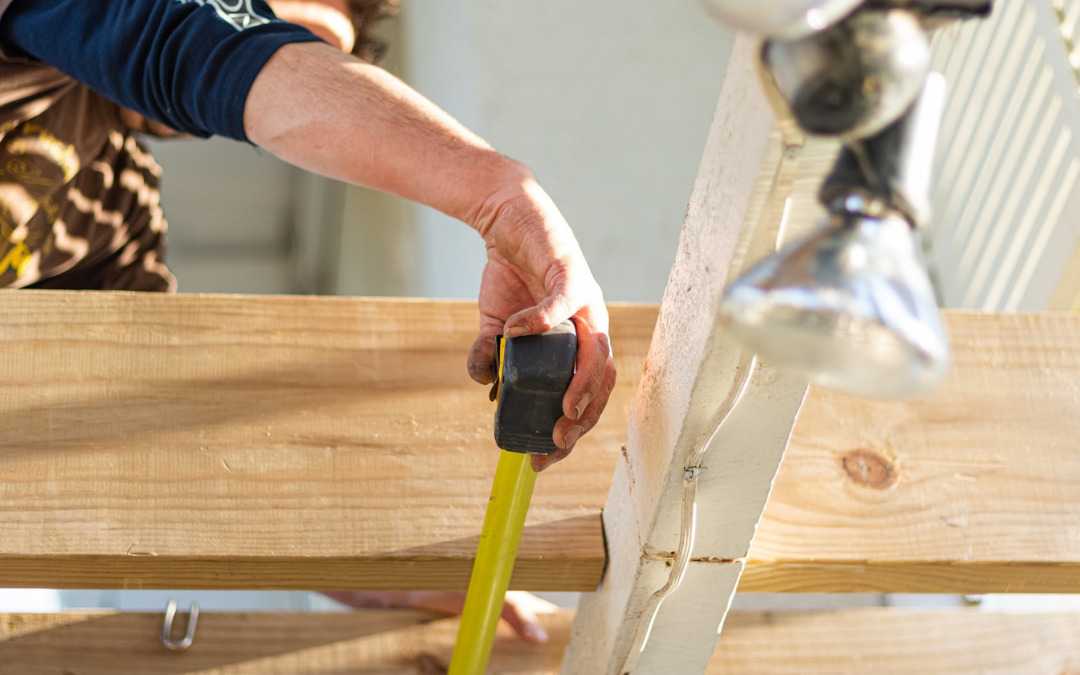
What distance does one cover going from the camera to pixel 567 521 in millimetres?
786

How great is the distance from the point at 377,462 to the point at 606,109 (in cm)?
144

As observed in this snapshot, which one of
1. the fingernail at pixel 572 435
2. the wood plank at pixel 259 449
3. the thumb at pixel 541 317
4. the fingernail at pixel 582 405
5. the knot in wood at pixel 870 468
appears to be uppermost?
the thumb at pixel 541 317

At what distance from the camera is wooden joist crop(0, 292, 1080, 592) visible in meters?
0.74

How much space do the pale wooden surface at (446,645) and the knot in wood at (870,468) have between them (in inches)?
8.5

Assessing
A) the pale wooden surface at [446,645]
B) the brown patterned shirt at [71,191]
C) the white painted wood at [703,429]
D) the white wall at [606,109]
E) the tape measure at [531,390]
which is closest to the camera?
the white painted wood at [703,429]

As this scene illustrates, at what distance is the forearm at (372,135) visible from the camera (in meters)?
0.83

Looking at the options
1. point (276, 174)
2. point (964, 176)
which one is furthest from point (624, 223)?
point (276, 174)

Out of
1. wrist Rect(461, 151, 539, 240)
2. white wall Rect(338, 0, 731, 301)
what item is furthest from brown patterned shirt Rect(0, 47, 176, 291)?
white wall Rect(338, 0, 731, 301)

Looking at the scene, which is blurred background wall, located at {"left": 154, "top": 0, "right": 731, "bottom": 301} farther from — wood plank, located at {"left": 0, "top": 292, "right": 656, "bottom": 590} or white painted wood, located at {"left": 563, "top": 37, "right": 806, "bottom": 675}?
white painted wood, located at {"left": 563, "top": 37, "right": 806, "bottom": 675}

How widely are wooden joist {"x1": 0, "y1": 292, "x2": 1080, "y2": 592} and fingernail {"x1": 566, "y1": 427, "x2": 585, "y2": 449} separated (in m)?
0.05

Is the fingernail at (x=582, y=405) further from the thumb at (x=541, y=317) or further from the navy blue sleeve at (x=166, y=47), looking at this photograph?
the navy blue sleeve at (x=166, y=47)

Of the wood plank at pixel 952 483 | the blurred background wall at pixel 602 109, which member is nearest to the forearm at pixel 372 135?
the wood plank at pixel 952 483

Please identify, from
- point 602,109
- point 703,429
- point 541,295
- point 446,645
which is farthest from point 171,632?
point 602,109

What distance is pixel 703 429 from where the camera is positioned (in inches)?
25.5
